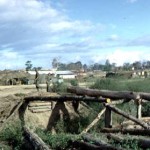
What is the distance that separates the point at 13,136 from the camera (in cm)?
1723

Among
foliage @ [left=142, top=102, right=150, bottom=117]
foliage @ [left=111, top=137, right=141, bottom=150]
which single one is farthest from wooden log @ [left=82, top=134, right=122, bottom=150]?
foliage @ [left=142, top=102, right=150, bottom=117]

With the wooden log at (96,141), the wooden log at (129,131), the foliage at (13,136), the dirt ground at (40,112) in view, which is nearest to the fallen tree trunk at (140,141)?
the wooden log at (96,141)

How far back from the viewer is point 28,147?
48.9 ft

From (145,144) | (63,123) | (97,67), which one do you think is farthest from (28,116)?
(97,67)

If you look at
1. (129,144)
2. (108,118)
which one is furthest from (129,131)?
(129,144)

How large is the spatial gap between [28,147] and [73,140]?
1.49m

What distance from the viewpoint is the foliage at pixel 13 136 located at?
1633 centimetres

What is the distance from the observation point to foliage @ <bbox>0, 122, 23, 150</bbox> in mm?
16327

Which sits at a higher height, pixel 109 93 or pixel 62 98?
pixel 109 93

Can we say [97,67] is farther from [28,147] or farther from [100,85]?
[28,147]

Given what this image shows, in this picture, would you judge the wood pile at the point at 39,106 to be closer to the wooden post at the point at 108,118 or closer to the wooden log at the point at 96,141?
the wooden post at the point at 108,118

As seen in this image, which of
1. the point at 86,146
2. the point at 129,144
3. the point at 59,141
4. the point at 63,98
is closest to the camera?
the point at 129,144

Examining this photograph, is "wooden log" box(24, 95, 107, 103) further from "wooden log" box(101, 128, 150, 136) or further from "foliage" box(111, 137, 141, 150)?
"foliage" box(111, 137, 141, 150)

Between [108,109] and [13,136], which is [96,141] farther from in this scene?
[13,136]
